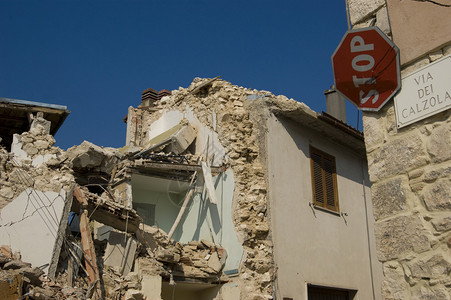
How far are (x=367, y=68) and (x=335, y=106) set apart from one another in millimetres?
10215

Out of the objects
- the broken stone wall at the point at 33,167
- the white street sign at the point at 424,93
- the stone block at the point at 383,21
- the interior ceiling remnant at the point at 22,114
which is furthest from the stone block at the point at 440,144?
the interior ceiling remnant at the point at 22,114

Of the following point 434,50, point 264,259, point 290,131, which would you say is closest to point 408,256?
point 434,50

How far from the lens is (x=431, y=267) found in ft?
12.3

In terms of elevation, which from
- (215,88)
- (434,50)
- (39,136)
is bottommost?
(434,50)

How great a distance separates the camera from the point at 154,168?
38.5 ft

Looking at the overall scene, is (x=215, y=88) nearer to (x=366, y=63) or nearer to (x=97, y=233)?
(x=97, y=233)

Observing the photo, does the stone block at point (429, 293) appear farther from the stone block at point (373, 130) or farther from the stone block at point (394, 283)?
the stone block at point (373, 130)

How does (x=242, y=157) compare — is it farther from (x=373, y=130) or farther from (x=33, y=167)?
(x=373, y=130)

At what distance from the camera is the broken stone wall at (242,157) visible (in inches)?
405

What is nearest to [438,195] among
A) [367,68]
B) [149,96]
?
[367,68]

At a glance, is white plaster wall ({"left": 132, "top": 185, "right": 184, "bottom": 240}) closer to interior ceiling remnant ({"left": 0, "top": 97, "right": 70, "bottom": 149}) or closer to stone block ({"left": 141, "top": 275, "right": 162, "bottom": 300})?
interior ceiling remnant ({"left": 0, "top": 97, "right": 70, "bottom": 149})

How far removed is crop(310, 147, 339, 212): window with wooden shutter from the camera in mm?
12203

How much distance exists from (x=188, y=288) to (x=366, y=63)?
26.1 feet

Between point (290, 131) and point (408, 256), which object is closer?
point (408, 256)
